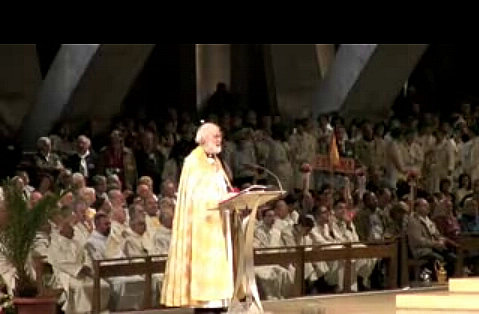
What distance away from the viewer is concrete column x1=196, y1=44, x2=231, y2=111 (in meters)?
25.7

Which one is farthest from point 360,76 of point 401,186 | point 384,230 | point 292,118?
point 384,230

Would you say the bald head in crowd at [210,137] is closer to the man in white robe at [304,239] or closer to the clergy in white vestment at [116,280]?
the clergy in white vestment at [116,280]

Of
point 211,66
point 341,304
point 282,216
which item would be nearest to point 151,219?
point 282,216

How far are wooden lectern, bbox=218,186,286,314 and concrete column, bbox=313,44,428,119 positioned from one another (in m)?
9.86

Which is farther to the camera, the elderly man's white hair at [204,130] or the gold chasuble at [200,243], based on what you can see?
the gold chasuble at [200,243]

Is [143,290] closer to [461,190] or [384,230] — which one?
[384,230]

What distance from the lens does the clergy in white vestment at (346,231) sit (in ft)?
61.3

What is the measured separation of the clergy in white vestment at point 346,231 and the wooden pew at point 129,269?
299cm

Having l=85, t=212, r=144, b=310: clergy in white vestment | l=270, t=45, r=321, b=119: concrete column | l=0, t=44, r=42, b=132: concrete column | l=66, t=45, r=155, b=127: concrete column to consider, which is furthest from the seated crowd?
l=0, t=44, r=42, b=132: concrete column

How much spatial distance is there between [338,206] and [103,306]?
13.2 ft

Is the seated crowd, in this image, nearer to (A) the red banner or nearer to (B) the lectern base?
(A) the red banner

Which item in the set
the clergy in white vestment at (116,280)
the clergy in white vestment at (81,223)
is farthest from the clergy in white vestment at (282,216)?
the clergy in white vestment at (81,223)

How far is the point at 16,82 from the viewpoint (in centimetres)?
2216

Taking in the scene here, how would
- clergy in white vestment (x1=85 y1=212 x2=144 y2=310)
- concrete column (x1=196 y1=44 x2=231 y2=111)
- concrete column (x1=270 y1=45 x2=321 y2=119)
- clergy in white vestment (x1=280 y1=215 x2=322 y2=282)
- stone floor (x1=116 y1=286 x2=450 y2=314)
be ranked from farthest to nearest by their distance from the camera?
concrete column (x1=196 y1=44 x2=231 y2=111), concrete column (x1=270 y1=45 x2=321 y2=119), clergy in white vestment (x1=280 y1=215 x2=322 y2=282), clergy in white vestment (x1=85 y1=212 x2=144 y2=310), stone floor (x1=116 y1=286 x2=450 y2=314)
